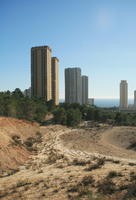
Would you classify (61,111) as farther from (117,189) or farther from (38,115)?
(117,189)

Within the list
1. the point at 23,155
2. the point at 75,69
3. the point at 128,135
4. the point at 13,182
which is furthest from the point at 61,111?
the point at 75,69

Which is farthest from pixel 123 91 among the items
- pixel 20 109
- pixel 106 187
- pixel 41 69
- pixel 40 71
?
pixel 106 187

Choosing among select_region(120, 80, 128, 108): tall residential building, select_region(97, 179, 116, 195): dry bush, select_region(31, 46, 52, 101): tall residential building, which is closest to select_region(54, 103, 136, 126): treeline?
select_region(31, 46, 52, 101): tall residential building

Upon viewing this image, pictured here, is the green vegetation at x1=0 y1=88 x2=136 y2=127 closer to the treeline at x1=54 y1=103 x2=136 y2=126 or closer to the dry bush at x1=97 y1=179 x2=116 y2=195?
the treeline at x1=54 y1=103 x2=136 y2=126

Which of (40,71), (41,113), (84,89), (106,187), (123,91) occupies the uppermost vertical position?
(40,71)

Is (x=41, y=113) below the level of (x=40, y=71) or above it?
below

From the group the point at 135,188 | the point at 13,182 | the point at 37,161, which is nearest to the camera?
the point at 135,188

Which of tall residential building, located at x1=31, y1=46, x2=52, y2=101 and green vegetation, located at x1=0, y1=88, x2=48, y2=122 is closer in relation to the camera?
green vegetation, located at x1=0, y1=88, x2=48, y2=122

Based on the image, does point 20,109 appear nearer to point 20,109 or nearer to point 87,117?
point 20,109
